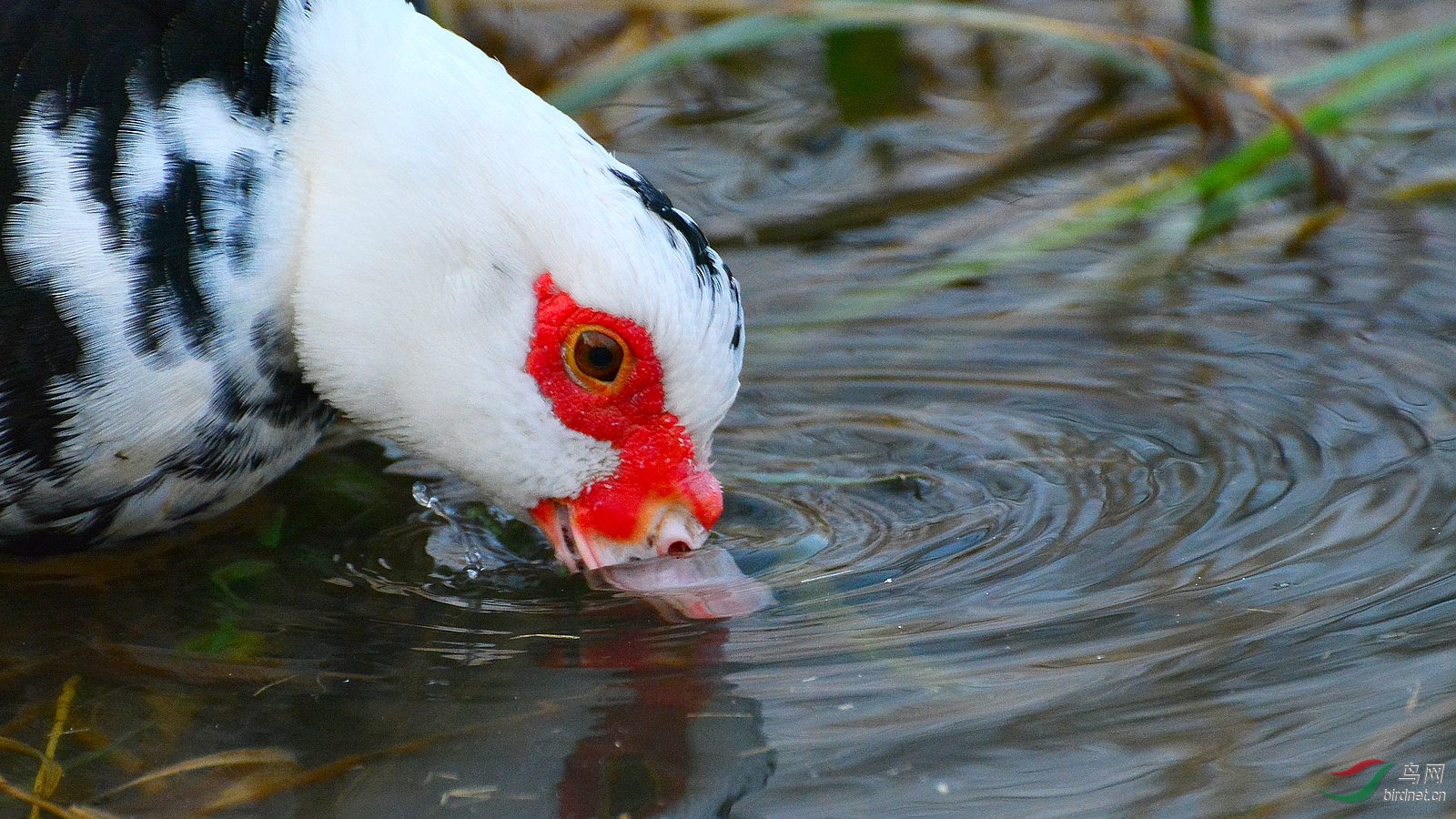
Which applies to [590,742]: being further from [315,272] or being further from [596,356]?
[315,272]

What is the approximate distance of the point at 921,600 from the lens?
9.17 feet

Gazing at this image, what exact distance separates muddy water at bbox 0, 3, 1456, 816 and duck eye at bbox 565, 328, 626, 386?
39 centimetres

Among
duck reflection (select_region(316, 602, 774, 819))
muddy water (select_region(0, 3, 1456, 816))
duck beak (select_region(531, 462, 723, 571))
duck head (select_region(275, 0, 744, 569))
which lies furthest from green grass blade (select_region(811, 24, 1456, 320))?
duck reflection (select_region(316, 602, 774, 819))

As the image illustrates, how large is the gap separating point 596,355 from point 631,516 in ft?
1.08

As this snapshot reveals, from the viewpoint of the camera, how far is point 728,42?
4.37 metres

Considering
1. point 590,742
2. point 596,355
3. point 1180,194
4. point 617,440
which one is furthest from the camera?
point 1180,194

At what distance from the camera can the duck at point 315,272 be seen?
8.66ft

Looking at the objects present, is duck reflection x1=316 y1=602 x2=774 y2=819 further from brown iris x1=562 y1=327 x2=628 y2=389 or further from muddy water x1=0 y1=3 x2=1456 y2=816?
brown iris x1=562 y1=327 x2=628 y2=389

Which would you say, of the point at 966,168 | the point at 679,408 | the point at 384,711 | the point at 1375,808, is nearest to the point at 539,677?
the point at 384,711

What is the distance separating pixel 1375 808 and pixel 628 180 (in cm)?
143

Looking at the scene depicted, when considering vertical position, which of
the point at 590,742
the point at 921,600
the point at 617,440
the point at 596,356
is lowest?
the point at 590,742

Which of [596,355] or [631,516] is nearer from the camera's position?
[596,355]

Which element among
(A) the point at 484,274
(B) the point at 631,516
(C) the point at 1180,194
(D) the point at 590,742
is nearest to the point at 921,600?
(B) the point at 631,516

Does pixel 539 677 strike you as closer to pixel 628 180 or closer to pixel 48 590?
pixel 628 180
